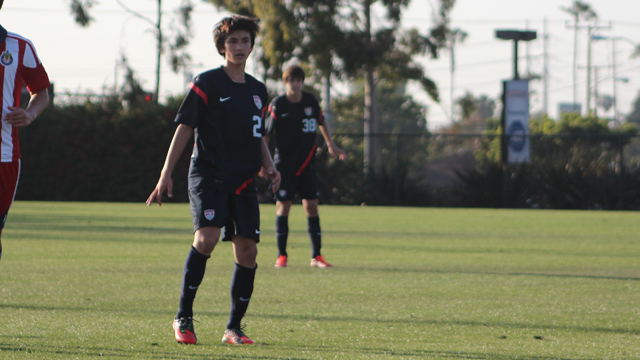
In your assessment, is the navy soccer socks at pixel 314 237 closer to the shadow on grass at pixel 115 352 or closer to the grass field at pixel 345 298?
the grass field at pixel 345 298

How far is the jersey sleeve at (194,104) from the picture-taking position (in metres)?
4.79

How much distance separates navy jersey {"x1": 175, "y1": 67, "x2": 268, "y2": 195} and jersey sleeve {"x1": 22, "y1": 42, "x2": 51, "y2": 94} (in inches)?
29.9

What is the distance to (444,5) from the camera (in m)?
33.2

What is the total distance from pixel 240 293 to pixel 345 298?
1893 millimetres

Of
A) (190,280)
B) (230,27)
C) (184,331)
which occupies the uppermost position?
(230,27)

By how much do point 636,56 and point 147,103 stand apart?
74.7 m

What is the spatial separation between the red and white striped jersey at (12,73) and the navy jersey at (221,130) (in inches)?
33.0

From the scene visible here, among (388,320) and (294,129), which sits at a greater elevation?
(294,129)

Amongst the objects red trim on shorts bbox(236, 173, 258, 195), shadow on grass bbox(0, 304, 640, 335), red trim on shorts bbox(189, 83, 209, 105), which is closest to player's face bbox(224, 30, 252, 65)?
red trim on shorts bbox(189, 83, 209, 105)

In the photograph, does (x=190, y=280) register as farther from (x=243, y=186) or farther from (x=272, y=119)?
(x=272, y=119)

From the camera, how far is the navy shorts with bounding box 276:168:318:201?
896 cm

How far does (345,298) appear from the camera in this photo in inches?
263

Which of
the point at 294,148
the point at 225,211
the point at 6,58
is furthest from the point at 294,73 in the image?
the point at 6,58

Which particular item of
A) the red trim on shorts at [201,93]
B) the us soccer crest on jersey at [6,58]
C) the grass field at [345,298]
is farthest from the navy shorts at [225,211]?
the us soccer crest on jersey at [6,58]
